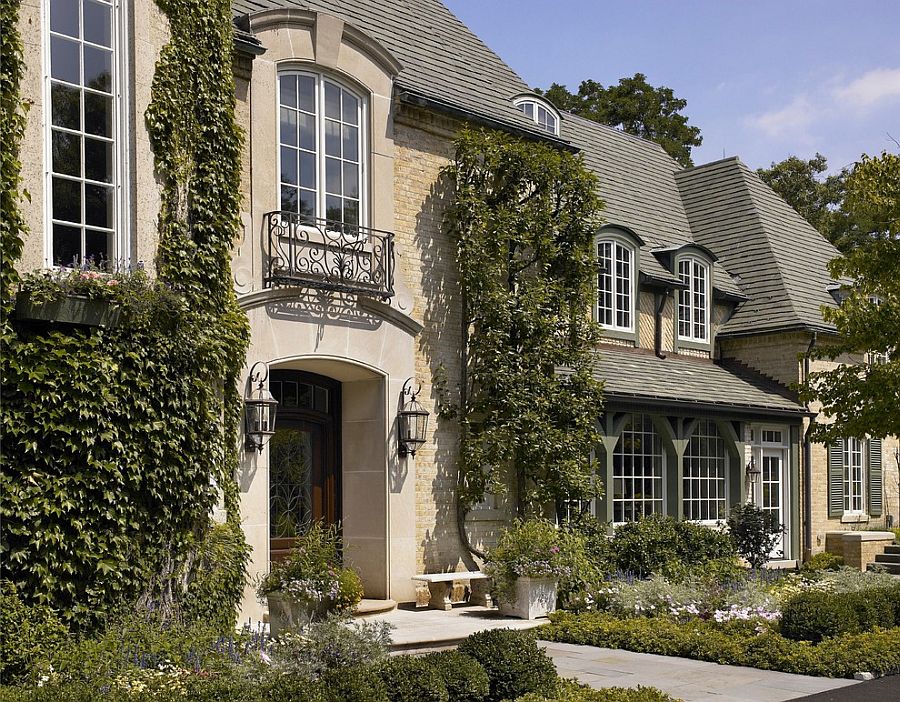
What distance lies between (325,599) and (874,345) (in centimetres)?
1005

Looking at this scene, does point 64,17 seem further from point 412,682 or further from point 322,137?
point 412,682

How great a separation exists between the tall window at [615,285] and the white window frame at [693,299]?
1.70 metres

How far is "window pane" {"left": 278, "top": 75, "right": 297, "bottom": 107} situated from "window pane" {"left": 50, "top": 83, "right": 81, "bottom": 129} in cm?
339

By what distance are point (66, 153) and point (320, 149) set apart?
13.0 ft

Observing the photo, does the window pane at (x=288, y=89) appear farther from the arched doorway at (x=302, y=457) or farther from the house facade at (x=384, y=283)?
the arched doorway at (x=302, y=457)

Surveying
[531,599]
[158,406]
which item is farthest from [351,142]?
[531,599]

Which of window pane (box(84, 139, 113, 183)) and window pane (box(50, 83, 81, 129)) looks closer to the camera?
window pane (box(50, 83, 81, 129))

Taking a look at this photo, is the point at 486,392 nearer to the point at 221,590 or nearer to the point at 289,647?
the point at 221,590

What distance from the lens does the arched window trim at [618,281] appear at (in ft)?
65.4

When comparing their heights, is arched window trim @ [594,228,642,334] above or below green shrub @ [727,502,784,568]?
above

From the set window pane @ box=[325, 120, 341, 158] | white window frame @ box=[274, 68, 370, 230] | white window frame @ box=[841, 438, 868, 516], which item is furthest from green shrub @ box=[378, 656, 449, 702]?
white window frame @ box=[841, 438, 868, 516]

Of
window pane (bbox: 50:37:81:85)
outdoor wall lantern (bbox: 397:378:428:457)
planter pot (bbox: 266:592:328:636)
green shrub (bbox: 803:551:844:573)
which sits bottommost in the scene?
green shrub (bbox: 803:551:844:573)

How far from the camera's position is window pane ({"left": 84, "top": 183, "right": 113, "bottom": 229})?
420 inches

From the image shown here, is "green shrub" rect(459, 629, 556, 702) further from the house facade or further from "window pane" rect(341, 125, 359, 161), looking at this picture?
"window pane" rect(341, 125, 359, 161)
